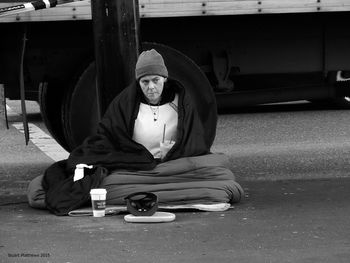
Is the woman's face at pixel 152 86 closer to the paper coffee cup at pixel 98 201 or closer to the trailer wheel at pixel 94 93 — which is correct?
the paper coffee cup at pixel 98 201

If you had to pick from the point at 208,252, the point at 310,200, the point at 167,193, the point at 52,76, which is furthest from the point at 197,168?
the point at 52,76

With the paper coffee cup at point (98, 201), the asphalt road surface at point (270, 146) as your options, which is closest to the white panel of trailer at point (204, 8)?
the asphalt road surface at point (270, 146)

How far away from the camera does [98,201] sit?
7.16 m

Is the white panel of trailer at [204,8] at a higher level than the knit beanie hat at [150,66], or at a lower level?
higher

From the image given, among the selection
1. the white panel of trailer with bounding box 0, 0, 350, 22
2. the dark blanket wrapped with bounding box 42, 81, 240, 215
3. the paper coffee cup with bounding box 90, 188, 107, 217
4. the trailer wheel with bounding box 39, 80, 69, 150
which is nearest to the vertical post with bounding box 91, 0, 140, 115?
the dark blanket wrapped with bounding box 42, 81, 240, 215

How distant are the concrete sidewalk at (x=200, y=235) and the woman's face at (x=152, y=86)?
0.85 meters

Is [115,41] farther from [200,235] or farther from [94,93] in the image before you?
[200,235]

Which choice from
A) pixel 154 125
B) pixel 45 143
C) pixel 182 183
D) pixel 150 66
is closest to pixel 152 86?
pixel 150 66

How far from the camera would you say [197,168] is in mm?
7566

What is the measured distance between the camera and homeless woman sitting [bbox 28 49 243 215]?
24.3 ft

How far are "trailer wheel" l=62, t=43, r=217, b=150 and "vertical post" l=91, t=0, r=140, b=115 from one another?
926 mm

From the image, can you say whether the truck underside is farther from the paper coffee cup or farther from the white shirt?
the paper coffee cup

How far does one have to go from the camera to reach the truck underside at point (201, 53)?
9367mm

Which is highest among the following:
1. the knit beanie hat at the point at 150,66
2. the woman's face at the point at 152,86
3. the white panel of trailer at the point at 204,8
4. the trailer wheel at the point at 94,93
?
the white panel of trailer at the point at 204,8
